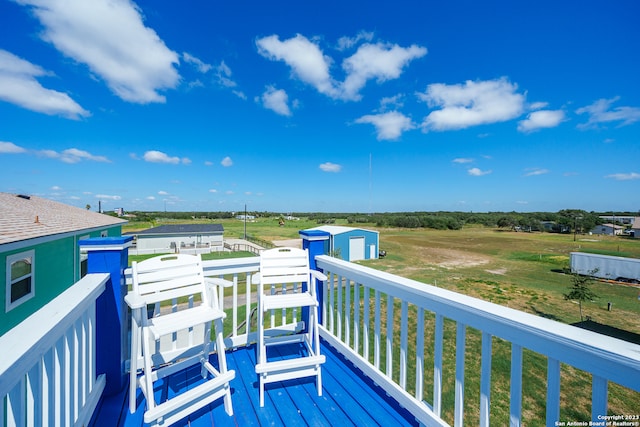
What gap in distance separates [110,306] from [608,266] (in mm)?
26164

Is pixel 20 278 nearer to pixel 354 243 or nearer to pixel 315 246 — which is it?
pixel 315 246

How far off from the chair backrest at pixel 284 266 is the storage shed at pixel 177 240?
2459cm

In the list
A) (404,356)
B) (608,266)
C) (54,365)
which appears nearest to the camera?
(54,365)

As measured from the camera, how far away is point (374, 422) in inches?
69.8

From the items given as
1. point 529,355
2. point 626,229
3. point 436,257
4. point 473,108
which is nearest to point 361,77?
point 473,108

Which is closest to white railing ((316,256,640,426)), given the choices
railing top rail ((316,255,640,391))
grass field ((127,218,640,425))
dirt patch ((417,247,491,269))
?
railing top rail ((316,255,640,391))

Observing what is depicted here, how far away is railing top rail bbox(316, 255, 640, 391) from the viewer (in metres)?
0.79

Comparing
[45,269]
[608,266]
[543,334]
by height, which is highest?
[543,334]

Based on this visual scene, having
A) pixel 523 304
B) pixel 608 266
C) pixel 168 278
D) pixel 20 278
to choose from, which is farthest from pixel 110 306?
pixel 608 266

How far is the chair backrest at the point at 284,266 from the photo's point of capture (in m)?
2.42

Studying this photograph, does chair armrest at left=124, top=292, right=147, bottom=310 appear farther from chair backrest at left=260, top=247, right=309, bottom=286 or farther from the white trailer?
the white trailer

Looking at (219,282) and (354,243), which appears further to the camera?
(354,243)

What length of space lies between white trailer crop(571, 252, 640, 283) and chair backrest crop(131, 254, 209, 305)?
2255 centimetres

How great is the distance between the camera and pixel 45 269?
706 centimetres
